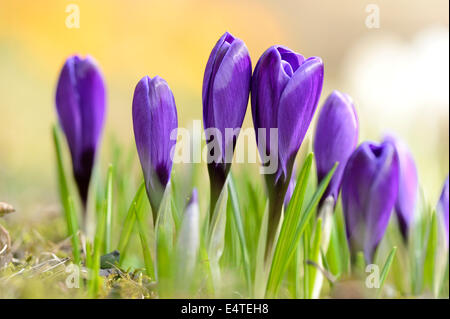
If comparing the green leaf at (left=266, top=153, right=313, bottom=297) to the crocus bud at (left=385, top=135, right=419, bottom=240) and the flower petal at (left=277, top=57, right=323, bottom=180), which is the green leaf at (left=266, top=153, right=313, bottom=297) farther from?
the crocus bud at (left=385, top=135, right=419, bottom=240)

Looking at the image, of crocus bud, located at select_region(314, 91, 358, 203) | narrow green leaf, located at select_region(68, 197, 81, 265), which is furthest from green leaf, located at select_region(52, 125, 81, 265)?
crocus bud, located at select_region(314, 91, 358, 203)

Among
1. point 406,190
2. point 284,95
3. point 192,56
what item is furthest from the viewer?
point 192,56

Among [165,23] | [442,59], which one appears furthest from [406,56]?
[165,23]

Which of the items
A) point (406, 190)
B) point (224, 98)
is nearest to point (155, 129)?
point (224, 98)

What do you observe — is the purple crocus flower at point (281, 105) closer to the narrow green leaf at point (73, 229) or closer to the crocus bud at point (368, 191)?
the crocus bud at point (368, 191)

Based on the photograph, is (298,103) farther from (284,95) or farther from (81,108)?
(81,108)

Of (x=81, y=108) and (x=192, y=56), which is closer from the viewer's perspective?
(x=81, y=108)
